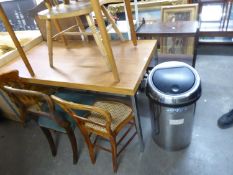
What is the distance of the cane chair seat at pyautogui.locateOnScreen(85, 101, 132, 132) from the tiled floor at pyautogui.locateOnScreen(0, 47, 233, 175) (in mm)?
425

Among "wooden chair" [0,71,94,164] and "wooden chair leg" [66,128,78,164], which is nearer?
"wooden chair" [0,71,94,164]

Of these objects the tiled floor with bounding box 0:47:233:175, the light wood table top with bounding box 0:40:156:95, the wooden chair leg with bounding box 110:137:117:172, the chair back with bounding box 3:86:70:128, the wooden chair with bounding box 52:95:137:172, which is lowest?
the tiled floor with bounding box 0:47:233:175

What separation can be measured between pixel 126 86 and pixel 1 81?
0.88m

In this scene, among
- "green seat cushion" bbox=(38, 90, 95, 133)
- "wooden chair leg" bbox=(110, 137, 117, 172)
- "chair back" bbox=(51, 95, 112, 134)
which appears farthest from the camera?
"green seat cushion" bbox=(38, 90, 95, 133)

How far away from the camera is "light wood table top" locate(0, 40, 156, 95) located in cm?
118

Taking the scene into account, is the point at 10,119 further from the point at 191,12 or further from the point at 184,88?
the point at 191,12

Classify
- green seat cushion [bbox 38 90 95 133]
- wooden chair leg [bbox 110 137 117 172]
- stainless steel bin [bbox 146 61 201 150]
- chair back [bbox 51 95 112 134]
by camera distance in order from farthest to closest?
green seat cushion [bbox 38 90 95 133] → wooden chair leg [bbox 110 137 117 172] → stainless steel bin [bbox 146 61 201 150] → chair back [bbox 51 95 112 134]

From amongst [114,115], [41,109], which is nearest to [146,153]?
[114,115]

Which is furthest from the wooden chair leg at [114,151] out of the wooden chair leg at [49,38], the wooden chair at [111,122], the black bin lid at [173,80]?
the wooden chair leg at [49,38]

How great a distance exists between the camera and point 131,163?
1.46m

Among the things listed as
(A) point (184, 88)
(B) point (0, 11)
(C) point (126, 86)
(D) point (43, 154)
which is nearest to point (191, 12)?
(A) point (184, 88)

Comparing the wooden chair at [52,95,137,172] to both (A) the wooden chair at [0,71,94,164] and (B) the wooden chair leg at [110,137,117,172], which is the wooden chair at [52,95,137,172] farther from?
(A) the wooden chair at [0,71,94,164]

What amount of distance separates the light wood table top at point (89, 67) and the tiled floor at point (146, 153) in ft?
2.21

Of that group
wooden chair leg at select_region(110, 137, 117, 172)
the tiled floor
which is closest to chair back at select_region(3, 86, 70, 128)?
wooden chair leg at select_region(110, 137, 117, 172)
